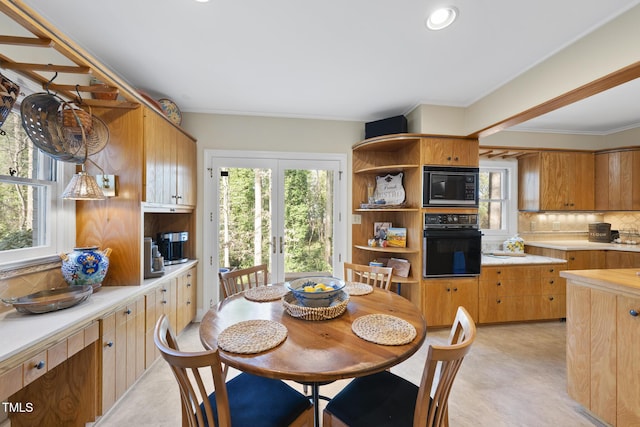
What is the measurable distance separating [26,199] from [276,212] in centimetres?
211

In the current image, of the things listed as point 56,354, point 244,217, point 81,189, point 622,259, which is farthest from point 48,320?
point 622,259

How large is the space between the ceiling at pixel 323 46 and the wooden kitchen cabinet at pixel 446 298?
205cm

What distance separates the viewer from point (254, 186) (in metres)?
3.29

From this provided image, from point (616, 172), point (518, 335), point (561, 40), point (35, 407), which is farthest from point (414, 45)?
point (616, 172)

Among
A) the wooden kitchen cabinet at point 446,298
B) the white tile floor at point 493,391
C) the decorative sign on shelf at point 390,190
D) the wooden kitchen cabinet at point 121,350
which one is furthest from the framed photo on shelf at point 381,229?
the wooden kitchen cabinet at point 121,350

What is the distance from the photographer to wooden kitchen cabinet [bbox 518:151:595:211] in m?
3.61

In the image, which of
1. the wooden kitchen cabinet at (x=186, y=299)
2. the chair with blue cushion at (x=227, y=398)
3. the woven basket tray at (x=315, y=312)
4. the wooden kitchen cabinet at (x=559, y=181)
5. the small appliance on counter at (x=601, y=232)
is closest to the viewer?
the chair with blue cushion at (x=227, y=398)

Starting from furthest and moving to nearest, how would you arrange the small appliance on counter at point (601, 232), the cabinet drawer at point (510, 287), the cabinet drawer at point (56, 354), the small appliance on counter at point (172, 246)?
the small appliance on counter at point (601, 232) → the cabinet drawer at point (510, 287) → the small appliance on counter at point (172, 246) → the cabinet drawer at point (56, 354)

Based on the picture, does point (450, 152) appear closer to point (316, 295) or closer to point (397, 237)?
point (397, 237)

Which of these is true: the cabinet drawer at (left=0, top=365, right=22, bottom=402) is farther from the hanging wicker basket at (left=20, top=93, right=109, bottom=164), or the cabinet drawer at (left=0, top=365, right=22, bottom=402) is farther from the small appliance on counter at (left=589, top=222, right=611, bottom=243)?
the small appliance on counter at (left=589, top=222, right=611, bottom=243)

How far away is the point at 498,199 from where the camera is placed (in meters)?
3.89

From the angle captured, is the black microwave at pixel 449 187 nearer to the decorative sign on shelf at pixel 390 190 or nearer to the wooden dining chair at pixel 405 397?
the decorative sign on shelf at pixel 390 190

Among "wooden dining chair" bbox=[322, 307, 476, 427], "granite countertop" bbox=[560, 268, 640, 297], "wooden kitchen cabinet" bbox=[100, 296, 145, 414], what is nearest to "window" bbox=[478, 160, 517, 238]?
"granite countertop" bbox=[560, 268, 640, 297]

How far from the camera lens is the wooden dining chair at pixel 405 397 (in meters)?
0.92
